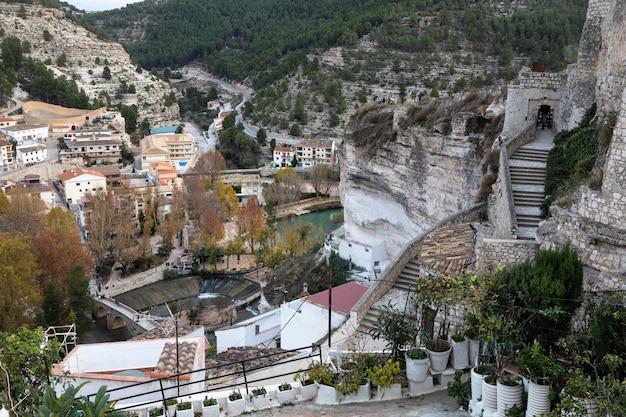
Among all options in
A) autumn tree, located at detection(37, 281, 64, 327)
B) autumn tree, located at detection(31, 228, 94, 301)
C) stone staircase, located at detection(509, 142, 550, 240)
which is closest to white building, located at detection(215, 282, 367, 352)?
stone staircase, located at detection(509, 142, 550, 240)

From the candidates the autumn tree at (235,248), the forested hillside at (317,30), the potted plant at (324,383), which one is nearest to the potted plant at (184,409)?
the potted plant at (324,383)

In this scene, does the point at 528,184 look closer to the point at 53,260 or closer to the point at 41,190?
the point at 53,260

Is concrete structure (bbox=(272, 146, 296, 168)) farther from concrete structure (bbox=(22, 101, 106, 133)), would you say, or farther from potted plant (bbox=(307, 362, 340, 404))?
potted plant (bbox=(307, 362, 340, 404))

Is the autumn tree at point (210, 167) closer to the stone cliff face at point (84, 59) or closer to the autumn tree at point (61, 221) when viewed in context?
the autumn tree at point (61, 221)

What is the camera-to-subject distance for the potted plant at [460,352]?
6.18 meters

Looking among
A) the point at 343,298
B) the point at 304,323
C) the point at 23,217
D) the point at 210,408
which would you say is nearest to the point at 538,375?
the point at 210,408

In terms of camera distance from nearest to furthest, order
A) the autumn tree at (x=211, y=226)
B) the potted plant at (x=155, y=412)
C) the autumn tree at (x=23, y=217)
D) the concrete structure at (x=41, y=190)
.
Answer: the potted plant at (x=155, y=412)
the autumn tree at (x=23, y=217)
the autumn tree at (x=211, y=226)
the concrete structure at (x=41, y=190)

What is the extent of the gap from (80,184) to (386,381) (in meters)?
36.2

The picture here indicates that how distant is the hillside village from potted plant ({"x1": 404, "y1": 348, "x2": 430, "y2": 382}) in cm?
7

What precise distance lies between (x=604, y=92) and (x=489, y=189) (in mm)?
3981

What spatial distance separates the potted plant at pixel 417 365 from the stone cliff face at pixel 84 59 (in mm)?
64915

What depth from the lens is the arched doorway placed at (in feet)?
46.3

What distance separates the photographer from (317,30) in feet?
234

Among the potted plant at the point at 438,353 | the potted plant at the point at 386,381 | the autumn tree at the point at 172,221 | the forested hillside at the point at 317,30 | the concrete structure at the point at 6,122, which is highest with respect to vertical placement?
Answer: the forested hillside at the point at 317,30
